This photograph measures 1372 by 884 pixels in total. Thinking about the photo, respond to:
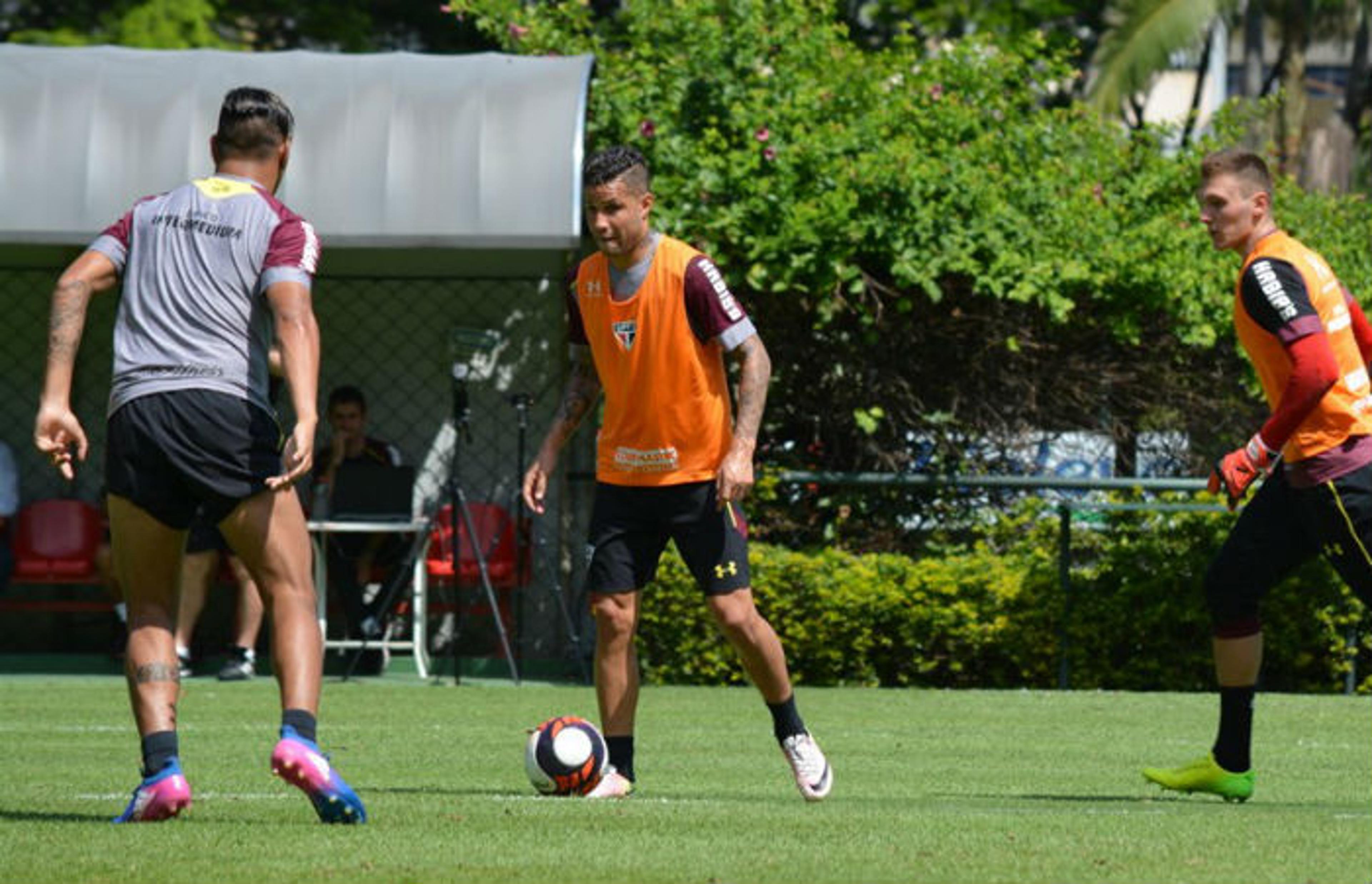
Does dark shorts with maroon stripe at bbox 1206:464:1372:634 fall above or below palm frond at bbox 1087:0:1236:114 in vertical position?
below

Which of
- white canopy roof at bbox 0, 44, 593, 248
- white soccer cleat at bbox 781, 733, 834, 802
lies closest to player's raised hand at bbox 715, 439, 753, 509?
white soccer cleat at bbox 781, 733, 834, 802

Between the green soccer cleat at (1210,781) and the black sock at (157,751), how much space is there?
3.38m

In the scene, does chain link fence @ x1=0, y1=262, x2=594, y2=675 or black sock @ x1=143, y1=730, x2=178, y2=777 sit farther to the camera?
chain link fence @ x1=0, y1=262, x2=594, y2=675

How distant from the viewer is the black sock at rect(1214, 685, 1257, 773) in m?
7.95

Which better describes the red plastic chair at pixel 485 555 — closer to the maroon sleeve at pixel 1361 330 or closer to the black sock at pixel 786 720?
the black sock at pixel 786 720

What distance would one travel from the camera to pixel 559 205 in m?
14.1

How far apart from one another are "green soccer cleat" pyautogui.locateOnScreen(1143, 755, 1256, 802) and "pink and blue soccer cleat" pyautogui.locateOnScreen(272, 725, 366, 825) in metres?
2.98

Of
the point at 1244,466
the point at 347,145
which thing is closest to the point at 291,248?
the point at 1244,466

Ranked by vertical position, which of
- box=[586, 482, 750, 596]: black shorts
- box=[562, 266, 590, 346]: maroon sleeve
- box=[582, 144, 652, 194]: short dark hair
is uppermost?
box=[582, 144, 652, 194]: short dark hair

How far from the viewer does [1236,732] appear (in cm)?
795

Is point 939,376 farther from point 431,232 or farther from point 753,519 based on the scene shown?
point 431,232

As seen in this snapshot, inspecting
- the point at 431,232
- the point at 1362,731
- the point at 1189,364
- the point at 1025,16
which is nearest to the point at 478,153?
the point at 431,232

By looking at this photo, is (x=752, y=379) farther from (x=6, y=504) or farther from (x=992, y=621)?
(x=6, y=504)

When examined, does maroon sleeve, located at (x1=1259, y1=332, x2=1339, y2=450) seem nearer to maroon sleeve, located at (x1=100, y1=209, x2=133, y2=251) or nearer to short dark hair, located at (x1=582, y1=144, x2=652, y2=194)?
short dark hair, located at (x1=582, y1=144, x2=652, y2=194)
